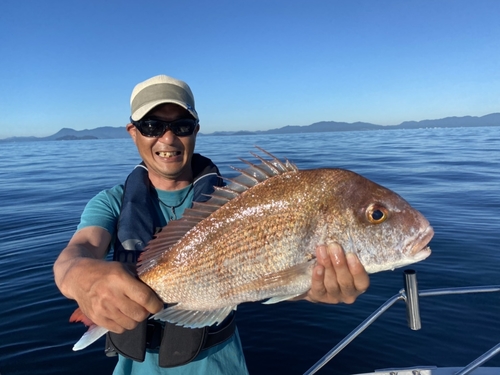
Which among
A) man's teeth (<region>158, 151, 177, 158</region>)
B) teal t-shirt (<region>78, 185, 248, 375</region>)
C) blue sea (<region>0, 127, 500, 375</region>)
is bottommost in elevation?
blue sea (<region>0, 127, 500, 375</region>)

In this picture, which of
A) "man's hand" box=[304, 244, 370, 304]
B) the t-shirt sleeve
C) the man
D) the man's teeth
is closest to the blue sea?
the man

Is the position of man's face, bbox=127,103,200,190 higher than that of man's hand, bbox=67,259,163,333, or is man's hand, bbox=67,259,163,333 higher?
man's face, bbox=127,103,200,190

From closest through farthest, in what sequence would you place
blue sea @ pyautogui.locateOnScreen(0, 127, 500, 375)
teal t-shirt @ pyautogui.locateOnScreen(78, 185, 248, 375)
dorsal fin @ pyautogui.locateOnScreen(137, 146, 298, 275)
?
dorsal fin @ pyautogui.locateOnScreen(137, 146, 298, 275) → teal t-shirt @ pyautogui.locateOnScreen(78, 185, 248, 375) → blue sea @ pyautogui.locateOnScreen(0, 127, 500, 375)

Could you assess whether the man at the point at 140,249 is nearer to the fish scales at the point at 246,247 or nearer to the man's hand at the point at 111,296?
the man's hand at the point at 111,296

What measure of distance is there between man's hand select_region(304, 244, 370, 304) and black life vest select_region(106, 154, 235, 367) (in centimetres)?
106

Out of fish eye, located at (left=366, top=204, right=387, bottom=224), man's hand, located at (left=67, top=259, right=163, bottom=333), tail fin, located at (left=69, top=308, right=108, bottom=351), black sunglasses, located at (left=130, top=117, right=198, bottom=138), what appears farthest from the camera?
black sunglasses, located at (left=130, top=117, right=198, bottom=138)

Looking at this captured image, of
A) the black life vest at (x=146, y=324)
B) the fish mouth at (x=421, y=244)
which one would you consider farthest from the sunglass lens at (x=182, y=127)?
the fish mouth at (x=421, y=244)

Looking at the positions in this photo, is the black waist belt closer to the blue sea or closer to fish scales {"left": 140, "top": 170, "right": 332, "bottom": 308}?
fish scales {"left": 140, "top": 170, "right": 332, "bottom": 308}

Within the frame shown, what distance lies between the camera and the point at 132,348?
9.00 feet

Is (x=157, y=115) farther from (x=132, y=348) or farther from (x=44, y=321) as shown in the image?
(x=44, y=321)

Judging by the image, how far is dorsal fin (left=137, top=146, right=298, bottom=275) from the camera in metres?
2.58

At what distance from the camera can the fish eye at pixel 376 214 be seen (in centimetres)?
244

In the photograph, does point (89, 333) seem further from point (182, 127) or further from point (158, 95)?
point (158, 95)

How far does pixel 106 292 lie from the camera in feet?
6.70
